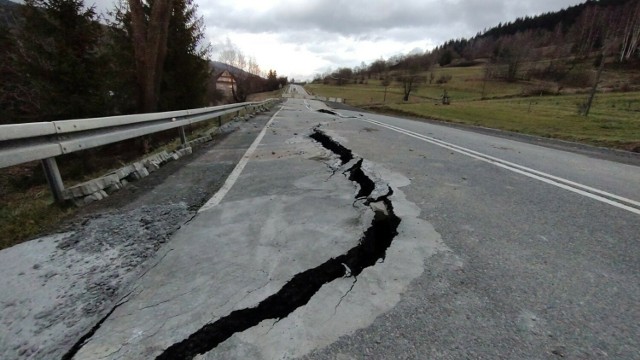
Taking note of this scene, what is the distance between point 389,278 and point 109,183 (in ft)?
11.1

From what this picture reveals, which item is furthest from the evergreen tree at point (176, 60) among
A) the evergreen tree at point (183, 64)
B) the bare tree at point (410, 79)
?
the bare tree at point (410, 79)

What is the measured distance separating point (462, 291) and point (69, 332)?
2.15 meters

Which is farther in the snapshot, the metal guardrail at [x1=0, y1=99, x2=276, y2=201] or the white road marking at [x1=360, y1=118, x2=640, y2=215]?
the white road marking at [x1=360, y1=118, x2=640, y2=215]

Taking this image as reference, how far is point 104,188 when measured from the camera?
12.3 ft

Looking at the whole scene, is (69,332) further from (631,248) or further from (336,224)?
(631,248)

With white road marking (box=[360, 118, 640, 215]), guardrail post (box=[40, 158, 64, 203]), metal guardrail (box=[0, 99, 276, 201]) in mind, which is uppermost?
metal guardrail (box=[0, 99, 276, 201])

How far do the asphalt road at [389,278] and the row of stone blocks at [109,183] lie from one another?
4.10 ft

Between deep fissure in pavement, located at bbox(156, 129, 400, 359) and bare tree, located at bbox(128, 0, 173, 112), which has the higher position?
bare tree, located at bbox(128, 0, 173, 112)

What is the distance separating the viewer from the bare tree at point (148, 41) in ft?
31.8

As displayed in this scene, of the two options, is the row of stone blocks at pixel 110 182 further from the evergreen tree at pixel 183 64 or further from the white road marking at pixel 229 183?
the evergreen tree at pixel 183 64

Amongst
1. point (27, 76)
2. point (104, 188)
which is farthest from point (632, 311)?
point (27, 76)

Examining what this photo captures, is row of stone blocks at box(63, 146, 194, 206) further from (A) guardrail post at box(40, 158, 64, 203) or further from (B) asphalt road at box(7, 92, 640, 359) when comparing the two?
(B) asphalt road at box(7, 92, 640, 359)

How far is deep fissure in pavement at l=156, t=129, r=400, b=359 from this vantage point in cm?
159

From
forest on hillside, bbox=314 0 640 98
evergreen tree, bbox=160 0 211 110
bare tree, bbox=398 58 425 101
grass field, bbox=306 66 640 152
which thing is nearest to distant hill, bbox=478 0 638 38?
forest on hillside, bbox=314 0 640 98
